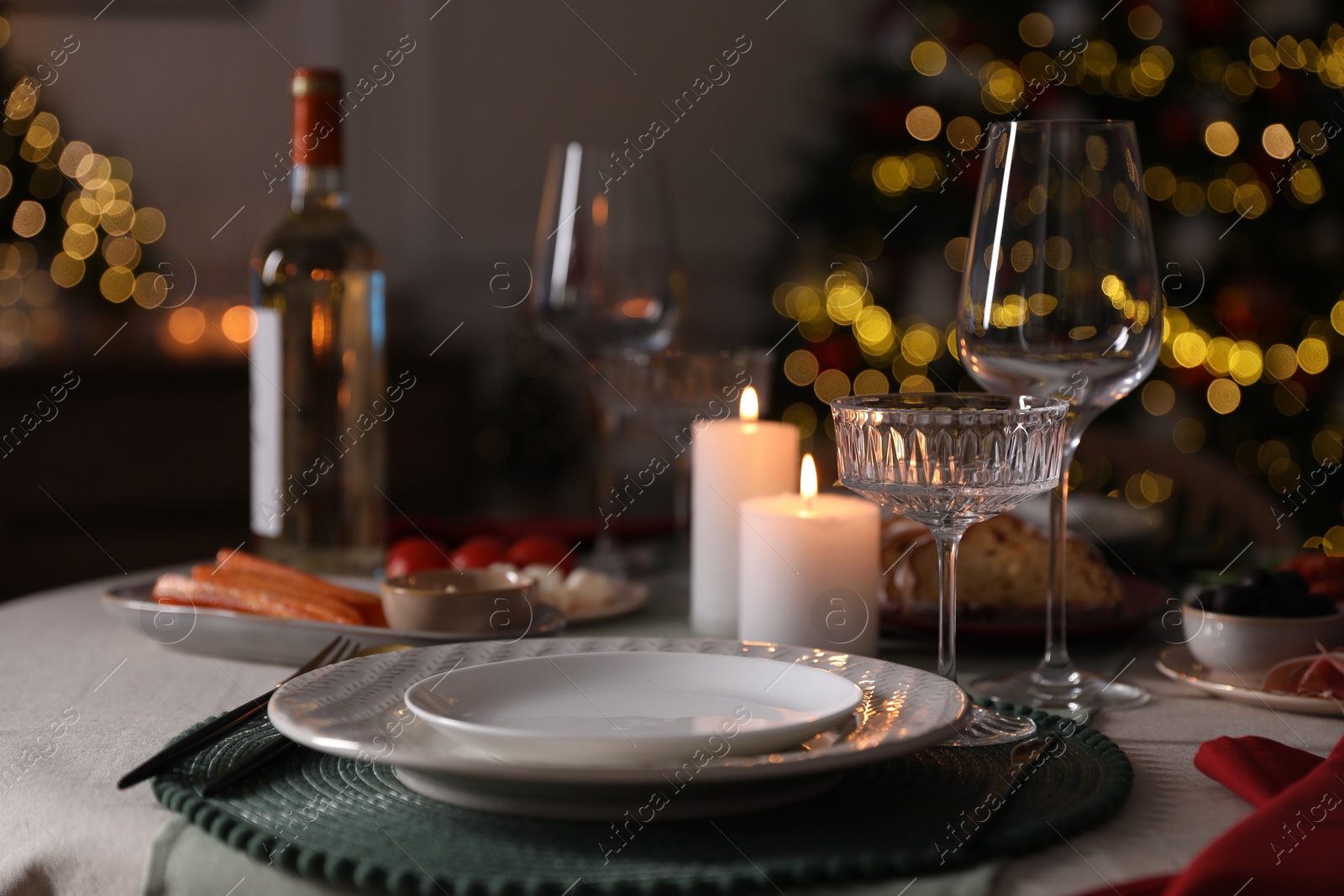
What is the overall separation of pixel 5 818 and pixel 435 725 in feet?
0.73

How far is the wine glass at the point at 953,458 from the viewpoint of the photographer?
0.65 m

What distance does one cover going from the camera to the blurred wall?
3.24m

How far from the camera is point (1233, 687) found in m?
0.75

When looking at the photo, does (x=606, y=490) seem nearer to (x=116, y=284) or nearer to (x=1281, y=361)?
(x=1281, y=361)

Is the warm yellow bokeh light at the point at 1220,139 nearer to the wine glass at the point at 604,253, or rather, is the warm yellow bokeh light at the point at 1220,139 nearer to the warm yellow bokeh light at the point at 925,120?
the warm yellow bokeh light at the point at 925,120

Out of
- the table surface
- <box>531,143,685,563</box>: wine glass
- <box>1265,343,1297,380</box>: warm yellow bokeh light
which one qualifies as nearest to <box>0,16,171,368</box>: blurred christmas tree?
<box>531,143,685,563</box>: wine glass

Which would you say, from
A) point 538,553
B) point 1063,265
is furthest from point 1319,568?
point 538,553

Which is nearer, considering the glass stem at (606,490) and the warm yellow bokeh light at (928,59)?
the glass stem at (606,490)

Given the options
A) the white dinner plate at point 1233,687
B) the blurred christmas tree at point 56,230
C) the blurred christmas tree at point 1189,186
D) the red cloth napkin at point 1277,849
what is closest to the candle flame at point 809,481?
the white dinner plate at point 1233,687

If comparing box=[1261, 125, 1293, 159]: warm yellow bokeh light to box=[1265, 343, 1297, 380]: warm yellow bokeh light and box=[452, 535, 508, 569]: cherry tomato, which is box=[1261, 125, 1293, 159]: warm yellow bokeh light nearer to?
box=[1265, 343, 1297, 380]: warm yellow bokeh light

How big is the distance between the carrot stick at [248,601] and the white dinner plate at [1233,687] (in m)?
0.53

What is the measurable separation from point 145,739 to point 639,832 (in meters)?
0.31

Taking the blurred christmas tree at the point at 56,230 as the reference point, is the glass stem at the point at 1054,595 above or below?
below

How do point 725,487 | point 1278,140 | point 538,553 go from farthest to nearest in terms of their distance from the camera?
point 1278,140
point 538,553
point 725,487
